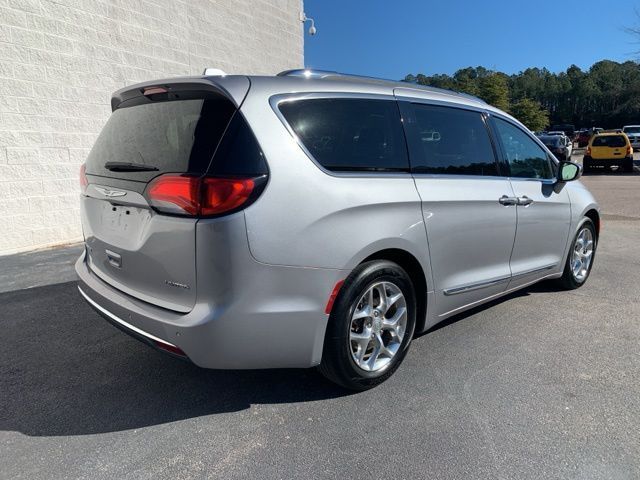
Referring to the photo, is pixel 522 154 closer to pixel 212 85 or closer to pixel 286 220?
pixel 286 220

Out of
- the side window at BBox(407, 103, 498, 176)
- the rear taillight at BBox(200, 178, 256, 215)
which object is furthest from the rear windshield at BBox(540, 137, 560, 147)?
the rear taillight at BBox(200, 178, 256, 215)

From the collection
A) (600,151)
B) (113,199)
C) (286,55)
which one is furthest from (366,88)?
(600,151)

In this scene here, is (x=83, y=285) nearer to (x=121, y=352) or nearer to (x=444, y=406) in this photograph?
(x=121, y=352)

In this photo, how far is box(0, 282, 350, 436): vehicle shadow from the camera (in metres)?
2.71

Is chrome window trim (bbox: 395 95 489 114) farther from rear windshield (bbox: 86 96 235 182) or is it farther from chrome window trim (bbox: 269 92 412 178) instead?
rear windshield (bbox: 86 96 235 182)

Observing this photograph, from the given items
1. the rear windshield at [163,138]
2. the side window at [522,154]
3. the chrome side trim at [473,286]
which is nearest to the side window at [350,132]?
the rear windshield at [163,138]

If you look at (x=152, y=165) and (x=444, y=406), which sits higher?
(x=152, y=165)

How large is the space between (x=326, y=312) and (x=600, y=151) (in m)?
21.4

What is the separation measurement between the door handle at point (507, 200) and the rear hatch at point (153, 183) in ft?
7.45

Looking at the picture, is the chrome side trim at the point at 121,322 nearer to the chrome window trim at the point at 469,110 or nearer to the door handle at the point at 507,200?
the chrome window trim at the point at 469,110

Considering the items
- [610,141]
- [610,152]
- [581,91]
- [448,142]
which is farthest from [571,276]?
[581,91]

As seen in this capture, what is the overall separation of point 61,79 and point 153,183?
17.8 feet

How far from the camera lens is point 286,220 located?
2.42 meters

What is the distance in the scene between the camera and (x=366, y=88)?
9.98ft
